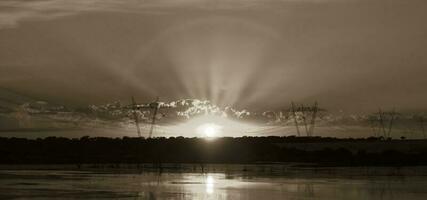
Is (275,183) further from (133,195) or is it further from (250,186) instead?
(133,195)

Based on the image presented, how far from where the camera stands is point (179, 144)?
627 feet

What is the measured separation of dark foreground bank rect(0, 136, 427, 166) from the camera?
135000mm

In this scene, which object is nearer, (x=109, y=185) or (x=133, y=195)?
(x=133, y=195)

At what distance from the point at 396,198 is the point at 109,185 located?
942 inches

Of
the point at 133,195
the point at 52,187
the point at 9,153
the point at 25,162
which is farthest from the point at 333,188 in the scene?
the point at 9,153

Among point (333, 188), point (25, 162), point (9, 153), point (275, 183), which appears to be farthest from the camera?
point (9, 153)

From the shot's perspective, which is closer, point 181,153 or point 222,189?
point 222,189

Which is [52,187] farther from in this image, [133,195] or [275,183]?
[275,183]

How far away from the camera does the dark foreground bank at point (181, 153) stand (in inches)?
5315

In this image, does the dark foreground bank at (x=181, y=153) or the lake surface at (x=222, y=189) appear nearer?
the lake surface at (x=222, y=189)

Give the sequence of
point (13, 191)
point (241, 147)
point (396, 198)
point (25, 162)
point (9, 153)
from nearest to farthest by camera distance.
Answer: point (396, 198) → point (13, 191) → point (25, 162) → point (9, 153) → point (241, 147)

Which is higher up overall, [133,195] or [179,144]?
[179,144]

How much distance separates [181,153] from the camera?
166375 millimetres

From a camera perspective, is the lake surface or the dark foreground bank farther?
the dark foreground bank
